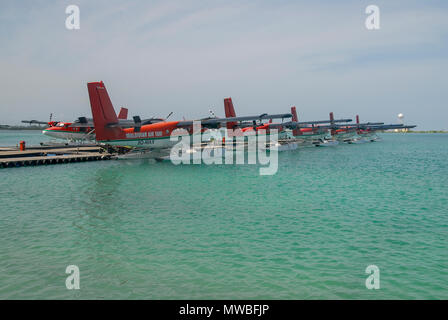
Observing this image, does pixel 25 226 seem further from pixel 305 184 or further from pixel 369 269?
pixel 305 184

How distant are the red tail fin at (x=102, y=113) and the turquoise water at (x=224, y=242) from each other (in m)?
14.3

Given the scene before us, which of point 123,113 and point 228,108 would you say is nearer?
point 228,108

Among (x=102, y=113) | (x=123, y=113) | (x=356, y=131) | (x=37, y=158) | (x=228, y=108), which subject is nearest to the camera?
(x=102, y=113)

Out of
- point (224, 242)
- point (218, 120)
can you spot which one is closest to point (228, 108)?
point (218, 120)

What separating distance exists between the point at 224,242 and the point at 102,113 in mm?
26859

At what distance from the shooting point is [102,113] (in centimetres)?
3266

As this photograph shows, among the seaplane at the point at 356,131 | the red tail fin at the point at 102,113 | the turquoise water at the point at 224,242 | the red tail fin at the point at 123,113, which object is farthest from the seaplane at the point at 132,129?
the seaplane at the point at 356,131

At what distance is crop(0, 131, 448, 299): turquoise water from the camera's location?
7188 mm

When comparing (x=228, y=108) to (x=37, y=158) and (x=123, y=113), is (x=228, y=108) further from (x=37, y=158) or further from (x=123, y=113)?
(x=37, y=158)

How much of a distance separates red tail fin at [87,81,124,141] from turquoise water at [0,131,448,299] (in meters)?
14.3

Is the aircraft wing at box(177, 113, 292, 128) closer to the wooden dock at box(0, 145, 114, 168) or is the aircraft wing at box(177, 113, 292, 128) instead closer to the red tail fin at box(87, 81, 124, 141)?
the red tail fin at box(87, 81, 124, 141)

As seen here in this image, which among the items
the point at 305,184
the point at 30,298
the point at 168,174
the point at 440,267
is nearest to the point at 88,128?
the point at 168,174

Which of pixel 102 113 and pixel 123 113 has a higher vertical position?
pixel 123 113
